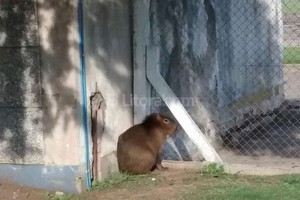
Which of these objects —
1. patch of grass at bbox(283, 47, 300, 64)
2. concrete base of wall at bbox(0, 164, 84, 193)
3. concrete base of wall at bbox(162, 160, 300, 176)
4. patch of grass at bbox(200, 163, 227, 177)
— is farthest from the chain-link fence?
patch of grass at bbox(283, 47, 300, 64)

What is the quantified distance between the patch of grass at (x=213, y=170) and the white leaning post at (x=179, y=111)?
0.24 ft

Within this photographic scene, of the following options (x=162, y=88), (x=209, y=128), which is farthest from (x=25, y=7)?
(x=209, y=128)

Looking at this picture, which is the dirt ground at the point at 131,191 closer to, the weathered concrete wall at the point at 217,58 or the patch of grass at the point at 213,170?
the patch of grass at the point at 213,170

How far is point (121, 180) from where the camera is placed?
24.0 ft

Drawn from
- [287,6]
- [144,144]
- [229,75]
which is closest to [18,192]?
[144,144]

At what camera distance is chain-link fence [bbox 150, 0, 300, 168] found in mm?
8727

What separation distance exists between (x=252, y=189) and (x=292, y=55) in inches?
554

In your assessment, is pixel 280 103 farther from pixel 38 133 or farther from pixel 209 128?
pixel 38 133

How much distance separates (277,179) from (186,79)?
→ 2242mm

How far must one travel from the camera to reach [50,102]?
22.7 ft

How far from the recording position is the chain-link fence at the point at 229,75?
344 inches

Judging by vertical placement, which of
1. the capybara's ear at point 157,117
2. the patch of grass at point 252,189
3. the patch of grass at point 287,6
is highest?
the patch of grass at point 287,6

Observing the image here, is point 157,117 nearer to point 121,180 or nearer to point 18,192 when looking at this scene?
point 121,180

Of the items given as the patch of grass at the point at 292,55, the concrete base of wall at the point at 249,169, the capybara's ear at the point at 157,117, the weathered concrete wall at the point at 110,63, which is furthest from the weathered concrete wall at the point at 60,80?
the patch of grass at the point at 292,55
